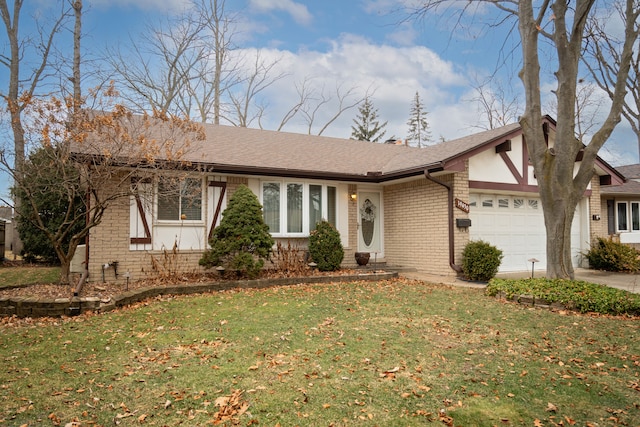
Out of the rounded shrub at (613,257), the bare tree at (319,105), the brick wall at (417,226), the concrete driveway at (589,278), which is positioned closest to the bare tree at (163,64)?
the bare tree at (319,105)

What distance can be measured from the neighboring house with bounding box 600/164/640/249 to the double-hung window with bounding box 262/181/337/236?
39.1 ft

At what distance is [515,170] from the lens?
38.9 ft

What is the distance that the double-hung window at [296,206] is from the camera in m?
11.1

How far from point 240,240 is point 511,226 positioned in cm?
836

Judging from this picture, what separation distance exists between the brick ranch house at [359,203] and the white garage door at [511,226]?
0.11 ft

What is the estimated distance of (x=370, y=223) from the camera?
12664 millimetres

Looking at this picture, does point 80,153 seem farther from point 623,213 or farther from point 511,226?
point 623,213

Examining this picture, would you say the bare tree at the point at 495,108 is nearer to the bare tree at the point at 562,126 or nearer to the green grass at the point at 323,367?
the bare tree at the point at 562,126

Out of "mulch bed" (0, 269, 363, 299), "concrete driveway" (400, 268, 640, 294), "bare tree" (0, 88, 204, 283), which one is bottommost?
"concrete driveway" (400, 268, 640, 294)

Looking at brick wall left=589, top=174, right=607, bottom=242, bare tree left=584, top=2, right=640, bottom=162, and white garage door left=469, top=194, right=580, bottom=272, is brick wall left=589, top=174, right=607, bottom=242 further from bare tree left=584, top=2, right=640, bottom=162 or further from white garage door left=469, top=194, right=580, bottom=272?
bare tree left=584, top=2, right=640, bottom=162

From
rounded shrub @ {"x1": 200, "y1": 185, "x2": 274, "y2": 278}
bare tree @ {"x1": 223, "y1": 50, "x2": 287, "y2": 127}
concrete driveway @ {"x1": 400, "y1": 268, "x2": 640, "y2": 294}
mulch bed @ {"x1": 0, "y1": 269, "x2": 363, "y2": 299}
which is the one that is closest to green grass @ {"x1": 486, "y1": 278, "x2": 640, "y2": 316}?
concrete driveway @ {"x1": 400, "y1": 268, "x2": 640, "y2": 294}

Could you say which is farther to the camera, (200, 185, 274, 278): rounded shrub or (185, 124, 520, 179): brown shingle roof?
(185, 124, 520, 179): brown shingle roof

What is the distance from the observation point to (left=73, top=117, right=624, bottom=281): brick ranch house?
943 centimetres

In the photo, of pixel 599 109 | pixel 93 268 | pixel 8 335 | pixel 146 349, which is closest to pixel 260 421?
pixel 146 349
